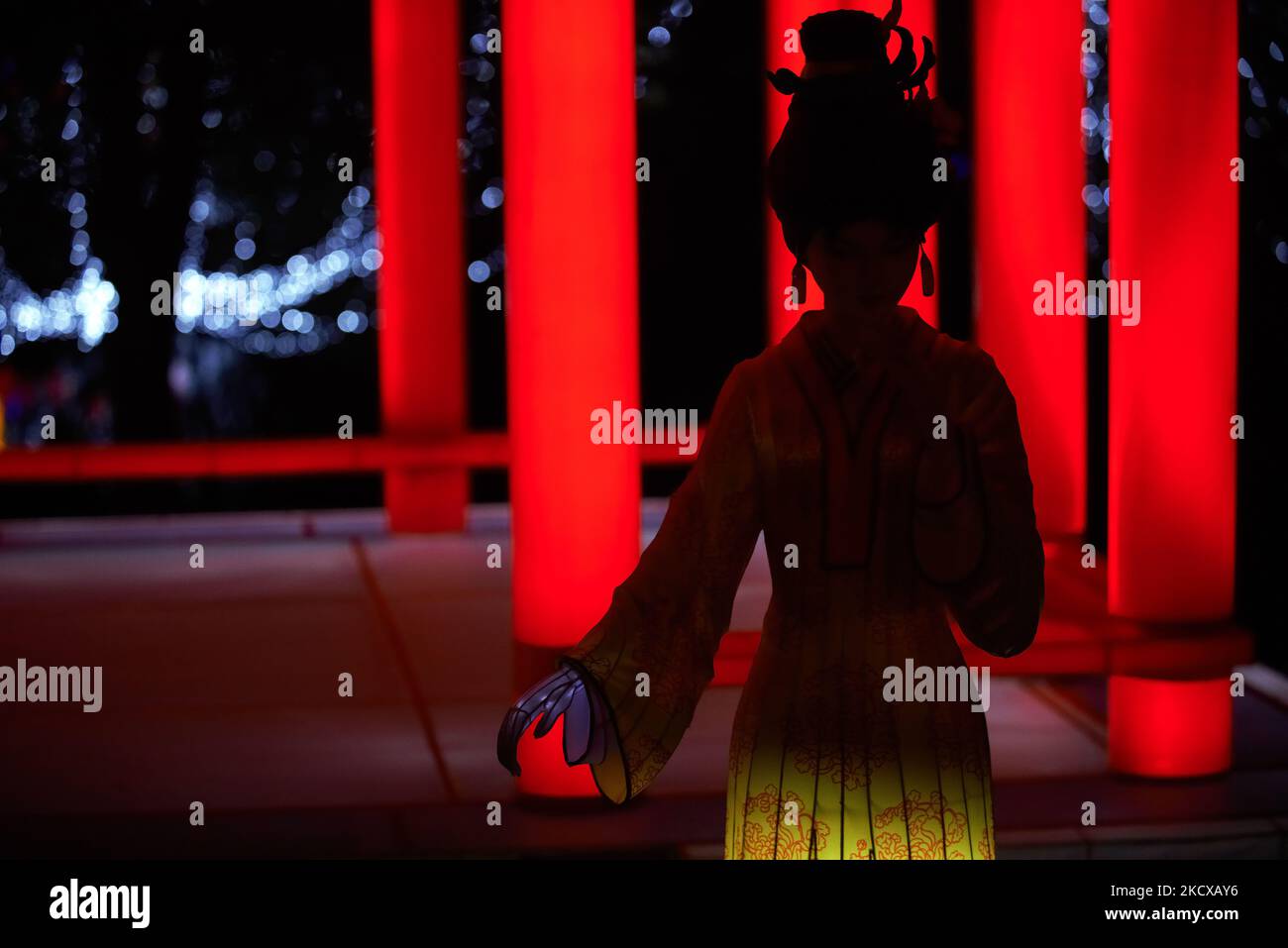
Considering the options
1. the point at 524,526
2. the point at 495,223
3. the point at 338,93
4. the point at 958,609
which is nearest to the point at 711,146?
the point at 495,223

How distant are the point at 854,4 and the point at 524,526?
1.87 meters

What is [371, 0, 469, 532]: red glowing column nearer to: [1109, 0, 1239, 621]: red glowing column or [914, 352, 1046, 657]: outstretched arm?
[1109, 0, 1239, 621]: red glowing column

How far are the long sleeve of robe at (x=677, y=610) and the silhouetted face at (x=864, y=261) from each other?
0.66 feet

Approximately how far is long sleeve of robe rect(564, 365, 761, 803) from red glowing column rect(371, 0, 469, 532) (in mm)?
7934

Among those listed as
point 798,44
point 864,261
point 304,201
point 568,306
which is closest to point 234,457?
point 304,201

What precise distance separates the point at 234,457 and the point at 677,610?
25.1ft

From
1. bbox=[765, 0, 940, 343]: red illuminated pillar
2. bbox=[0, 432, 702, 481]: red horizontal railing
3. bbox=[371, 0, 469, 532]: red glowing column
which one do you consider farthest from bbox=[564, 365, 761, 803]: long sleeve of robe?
bbox=[371, 0, 469, 532]: red glowing column

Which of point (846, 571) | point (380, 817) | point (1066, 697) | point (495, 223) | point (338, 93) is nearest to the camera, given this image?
point (846, 571)

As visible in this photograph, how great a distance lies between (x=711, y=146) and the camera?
14.4 metres

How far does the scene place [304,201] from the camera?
13.9 metres

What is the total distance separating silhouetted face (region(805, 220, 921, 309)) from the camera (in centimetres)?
241

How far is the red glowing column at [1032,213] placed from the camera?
687 cm

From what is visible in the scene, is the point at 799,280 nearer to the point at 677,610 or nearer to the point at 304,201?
the point at 677,610

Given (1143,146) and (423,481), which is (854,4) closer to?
(1143,146)
